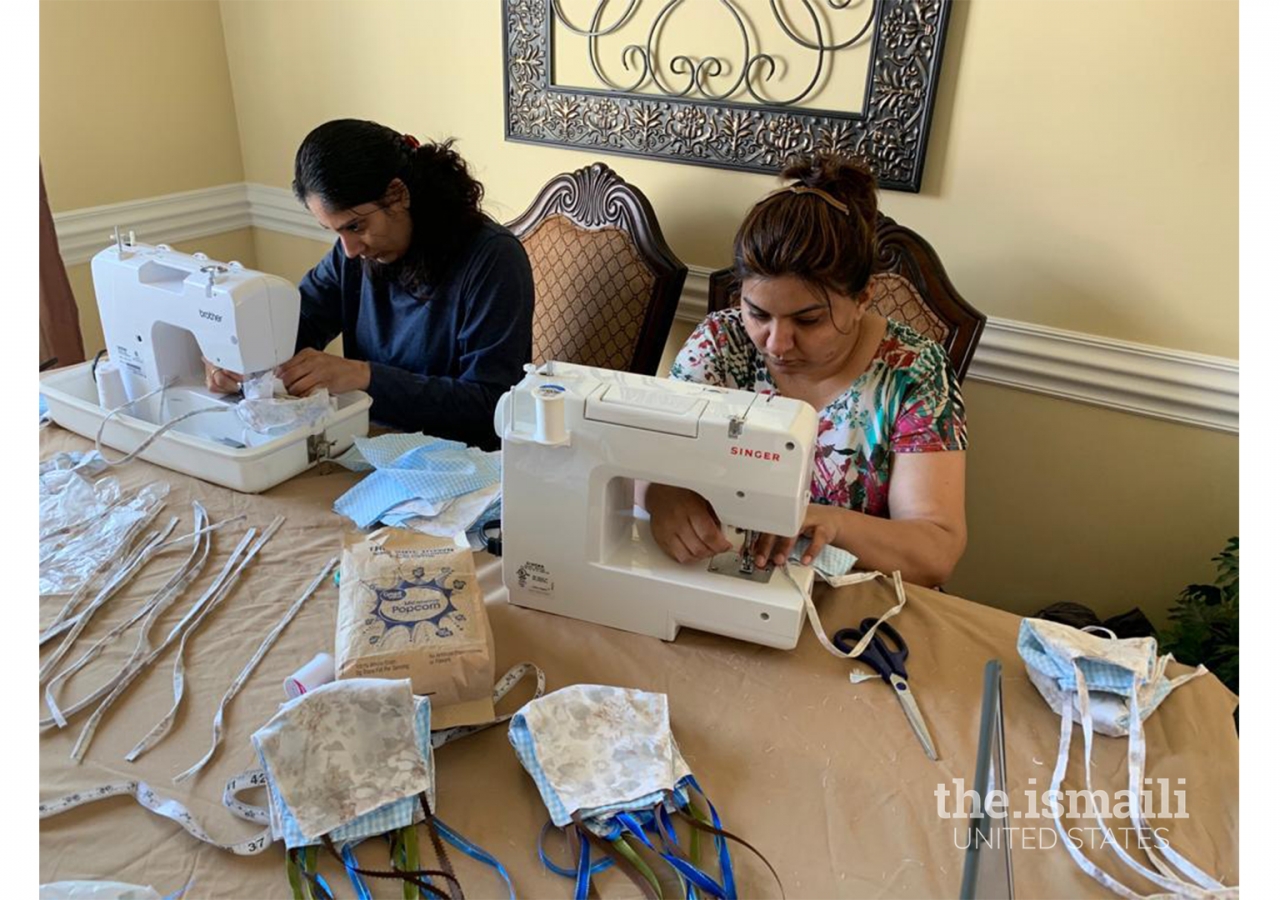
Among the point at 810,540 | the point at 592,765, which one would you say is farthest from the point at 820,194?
the point at 592,765

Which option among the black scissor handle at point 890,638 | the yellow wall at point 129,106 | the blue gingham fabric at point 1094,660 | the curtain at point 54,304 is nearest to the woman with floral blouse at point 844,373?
the black scissor handle at point 890,638

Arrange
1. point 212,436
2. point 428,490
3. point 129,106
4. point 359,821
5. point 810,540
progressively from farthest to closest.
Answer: point 129,106, point 212,436, point 428,490, point 810,540, point 359,821

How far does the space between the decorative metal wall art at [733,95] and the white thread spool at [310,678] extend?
148 centimetres

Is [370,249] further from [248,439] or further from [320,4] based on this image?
[320,4]

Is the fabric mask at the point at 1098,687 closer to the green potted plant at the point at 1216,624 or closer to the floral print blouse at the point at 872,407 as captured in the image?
the floral print blouse at the point at 872,407

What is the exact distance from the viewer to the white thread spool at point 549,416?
0.99 metres

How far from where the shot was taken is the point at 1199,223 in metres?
1.59

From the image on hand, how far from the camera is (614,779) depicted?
0.81 m

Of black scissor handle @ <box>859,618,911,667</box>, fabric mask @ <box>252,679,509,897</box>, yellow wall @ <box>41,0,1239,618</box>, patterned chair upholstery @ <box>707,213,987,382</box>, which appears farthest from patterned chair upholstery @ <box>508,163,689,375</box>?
fabric mask @ <box>252,679,509,897</box>

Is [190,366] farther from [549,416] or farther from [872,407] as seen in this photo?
[872,407]

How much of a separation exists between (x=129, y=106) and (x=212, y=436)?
1645 mm

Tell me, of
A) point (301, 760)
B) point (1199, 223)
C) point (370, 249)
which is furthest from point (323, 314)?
point (1199, 223)

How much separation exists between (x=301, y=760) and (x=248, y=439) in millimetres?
686

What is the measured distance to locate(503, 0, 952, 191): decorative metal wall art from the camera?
174 centimetres
